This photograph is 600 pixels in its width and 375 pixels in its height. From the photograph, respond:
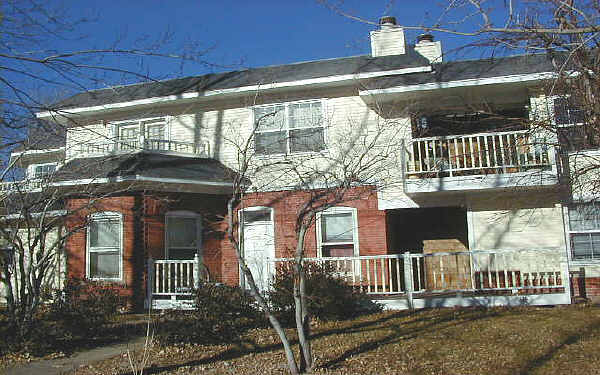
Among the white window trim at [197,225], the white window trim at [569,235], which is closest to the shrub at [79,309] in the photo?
the white window trim at [197,225]

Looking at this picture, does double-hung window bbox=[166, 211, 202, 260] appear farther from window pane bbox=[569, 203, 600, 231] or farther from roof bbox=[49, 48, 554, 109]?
window pane bbox=[569, 203, 600, 231]

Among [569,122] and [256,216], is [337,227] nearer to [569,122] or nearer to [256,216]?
[256,216]

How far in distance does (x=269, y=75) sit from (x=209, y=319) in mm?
9112

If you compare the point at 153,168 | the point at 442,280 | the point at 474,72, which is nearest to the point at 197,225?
the point at 153,168

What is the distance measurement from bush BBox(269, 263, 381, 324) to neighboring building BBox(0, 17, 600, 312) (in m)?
2.16

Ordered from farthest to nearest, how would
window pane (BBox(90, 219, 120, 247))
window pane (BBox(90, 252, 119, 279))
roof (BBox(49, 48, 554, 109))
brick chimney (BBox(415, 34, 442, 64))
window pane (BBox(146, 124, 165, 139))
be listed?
brick chimney (BBox(415, 34, 442, 64)) < window pane (BBox(146, 124, 165, 139)) < window pane (BBox(90, 219, 120, 247)) < window pane (BBox(90, 252, 119, 279)) < roof (BBox(49, 48, 554, 109))

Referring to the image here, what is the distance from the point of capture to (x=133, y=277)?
13.6m

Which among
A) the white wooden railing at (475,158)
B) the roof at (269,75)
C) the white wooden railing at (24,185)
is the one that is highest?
the roof at (269,75)

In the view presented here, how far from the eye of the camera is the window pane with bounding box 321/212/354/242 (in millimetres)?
14344

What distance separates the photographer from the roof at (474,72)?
532 inches

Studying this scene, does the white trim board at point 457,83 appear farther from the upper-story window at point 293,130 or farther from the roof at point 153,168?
the roof at point 153,168

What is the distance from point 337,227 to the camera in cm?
1448

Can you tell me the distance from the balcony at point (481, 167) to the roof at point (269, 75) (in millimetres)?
2605

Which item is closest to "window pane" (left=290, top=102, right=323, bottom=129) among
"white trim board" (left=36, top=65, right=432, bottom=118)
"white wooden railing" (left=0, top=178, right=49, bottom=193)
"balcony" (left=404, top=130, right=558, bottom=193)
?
"white trim board" (left=36, top=65, right=432, bottom=118)
